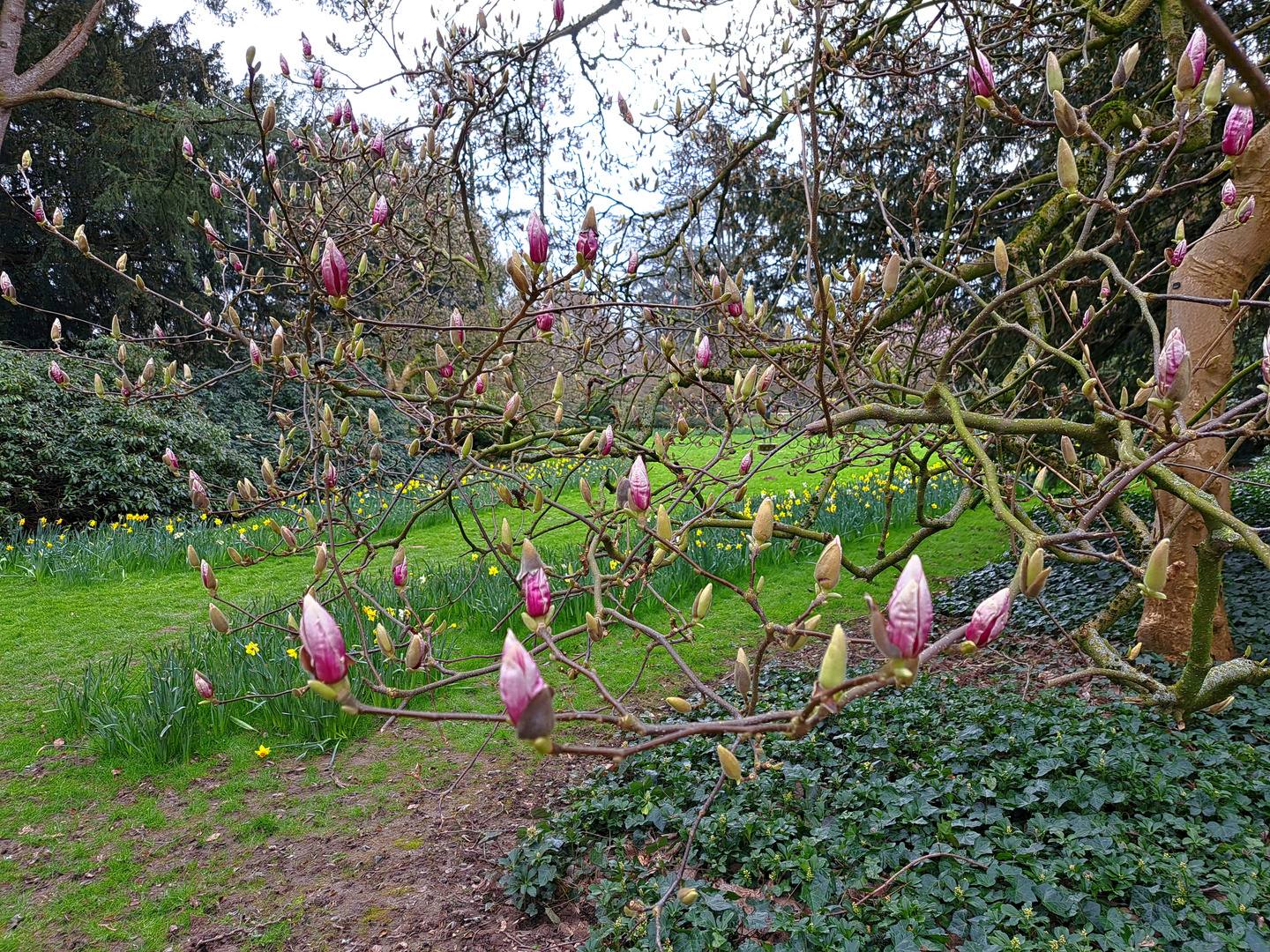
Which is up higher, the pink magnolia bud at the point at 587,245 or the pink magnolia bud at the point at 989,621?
the pink magnolia bud at the point at 587,245

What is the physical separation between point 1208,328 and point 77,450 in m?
8.71

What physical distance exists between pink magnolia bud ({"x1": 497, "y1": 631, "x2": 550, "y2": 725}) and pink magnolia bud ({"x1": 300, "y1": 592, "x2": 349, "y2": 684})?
0.71ft

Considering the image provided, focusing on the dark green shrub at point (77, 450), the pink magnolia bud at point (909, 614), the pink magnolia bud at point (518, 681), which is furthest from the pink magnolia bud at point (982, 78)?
the dark green shrub at point (77, 450)

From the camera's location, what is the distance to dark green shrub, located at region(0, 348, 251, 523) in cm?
659

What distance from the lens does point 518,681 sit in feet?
2.13

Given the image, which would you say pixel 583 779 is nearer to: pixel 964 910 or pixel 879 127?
pixel 964 910

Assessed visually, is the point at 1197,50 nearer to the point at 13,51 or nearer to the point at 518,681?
the point at 518,681

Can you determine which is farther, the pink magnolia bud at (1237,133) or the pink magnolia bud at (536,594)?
the pink magnolia bud at (1237,133)

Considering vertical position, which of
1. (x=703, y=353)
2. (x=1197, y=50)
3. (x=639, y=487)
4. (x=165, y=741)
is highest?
(x=1197, y=50)

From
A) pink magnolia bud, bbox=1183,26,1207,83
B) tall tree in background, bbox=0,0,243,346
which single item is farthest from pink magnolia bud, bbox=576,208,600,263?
tall tree in background, bbox=0,0,243,346

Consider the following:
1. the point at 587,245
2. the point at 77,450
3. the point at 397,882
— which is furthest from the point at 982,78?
the point at 77,450

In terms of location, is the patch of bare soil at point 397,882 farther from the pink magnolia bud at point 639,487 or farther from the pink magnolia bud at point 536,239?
the pink magnolia bud at point 536,239

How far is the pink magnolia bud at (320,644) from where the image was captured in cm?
76

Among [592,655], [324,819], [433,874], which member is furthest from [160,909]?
[592,655]
